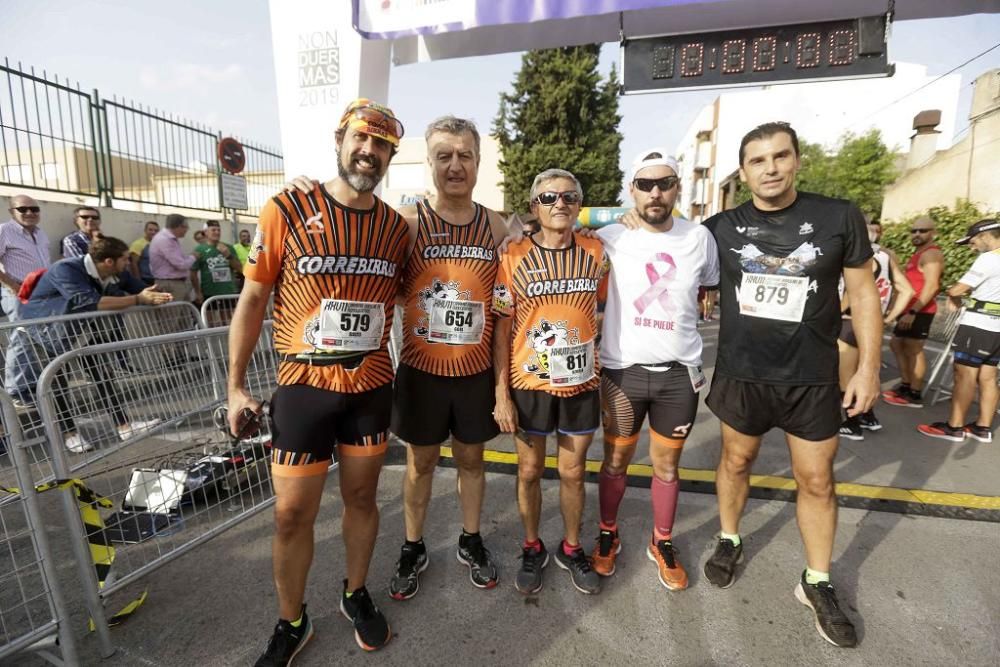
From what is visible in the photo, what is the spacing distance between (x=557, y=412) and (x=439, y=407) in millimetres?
594

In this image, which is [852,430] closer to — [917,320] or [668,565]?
[917,320]

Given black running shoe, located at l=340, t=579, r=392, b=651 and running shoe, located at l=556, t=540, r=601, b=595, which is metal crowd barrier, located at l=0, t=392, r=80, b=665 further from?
running shoe, located at l=556, t=540, r=601, b=595

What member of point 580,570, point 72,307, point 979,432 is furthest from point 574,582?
point 72,307

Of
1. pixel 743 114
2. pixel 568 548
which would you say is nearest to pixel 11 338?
pixel 568 548

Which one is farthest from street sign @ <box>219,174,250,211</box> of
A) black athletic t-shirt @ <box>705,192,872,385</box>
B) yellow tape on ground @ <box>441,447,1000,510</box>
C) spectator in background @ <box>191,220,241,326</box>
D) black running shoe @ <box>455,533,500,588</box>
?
black athletic t-shirt @ <box>705,192,872,385</box>

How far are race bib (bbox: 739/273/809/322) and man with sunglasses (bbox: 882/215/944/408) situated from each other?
4039 mm

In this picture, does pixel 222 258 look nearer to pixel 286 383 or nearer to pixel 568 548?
pixel 286 383

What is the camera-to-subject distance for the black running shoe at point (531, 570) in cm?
248

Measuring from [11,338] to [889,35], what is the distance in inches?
308

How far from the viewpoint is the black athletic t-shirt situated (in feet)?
7.54

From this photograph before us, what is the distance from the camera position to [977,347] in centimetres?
447

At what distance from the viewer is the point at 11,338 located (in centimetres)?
373

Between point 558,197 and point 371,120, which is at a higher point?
point 371,120

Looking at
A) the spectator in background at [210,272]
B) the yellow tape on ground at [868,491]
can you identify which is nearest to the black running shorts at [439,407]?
A: the yellow tape on ground at [868,491]
